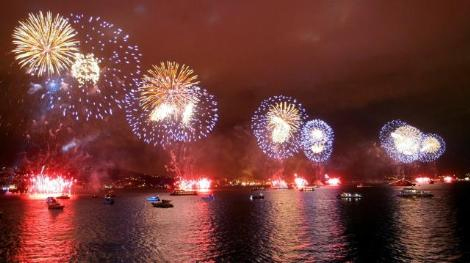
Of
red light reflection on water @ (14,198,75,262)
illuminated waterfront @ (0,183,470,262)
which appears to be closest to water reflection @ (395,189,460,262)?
illuminated waterfront @ (0,183,470,262)

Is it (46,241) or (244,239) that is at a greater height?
(46,241)

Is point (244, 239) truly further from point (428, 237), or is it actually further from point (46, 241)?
point (46, 241)

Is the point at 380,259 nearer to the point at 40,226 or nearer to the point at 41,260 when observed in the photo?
the point at 41,260

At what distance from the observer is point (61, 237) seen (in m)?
64.1

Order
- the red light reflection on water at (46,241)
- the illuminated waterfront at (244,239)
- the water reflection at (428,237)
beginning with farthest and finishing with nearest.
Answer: the illuminated waterfront at (244,239) < the red light reflection on water at (46,241) < the water reflection at (428,237)

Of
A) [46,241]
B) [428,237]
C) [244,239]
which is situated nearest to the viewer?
[46,241]

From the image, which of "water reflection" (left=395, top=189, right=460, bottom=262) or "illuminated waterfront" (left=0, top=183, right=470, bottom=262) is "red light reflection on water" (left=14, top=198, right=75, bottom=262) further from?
"water reflection" (left=395, top=189, right=460, bottom=262)

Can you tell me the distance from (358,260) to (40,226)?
196ft

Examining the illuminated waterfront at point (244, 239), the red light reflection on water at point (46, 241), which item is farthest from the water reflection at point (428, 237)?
the red light reflection on water at point (46, 241)

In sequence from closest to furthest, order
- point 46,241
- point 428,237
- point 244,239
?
point 46,241, point 428,237, point 244,239

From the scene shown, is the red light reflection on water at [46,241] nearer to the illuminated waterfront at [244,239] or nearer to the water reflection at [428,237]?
the illuminated waterfront at [244,239]

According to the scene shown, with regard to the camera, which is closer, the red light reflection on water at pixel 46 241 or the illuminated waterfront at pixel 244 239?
the red light reflection on water at pixel 46 241

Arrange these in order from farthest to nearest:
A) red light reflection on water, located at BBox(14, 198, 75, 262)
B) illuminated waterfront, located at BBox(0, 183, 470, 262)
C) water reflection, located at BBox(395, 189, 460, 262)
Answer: illuminated waterfront, located at BBox(0, 183, 470, 262), red light reflection on water, located at BBox(14, 198, 75, 262), water reflection, located at BBox(395, 189, 460, 262)

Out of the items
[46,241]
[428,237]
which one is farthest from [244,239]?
[46,241]
